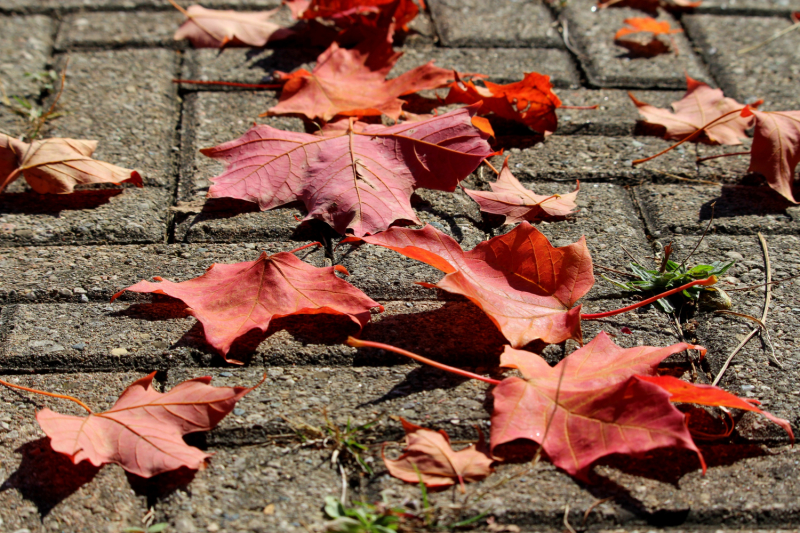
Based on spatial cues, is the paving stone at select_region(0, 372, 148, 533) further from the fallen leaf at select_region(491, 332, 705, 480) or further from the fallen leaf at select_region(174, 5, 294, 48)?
the fallen leaf at select_region(174, 5, 294, 48)

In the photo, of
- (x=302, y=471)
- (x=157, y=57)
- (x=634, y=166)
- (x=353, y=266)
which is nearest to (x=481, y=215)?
(x=353, y=266)

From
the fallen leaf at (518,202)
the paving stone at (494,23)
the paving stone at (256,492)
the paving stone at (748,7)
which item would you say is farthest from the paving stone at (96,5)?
the paving stone at (256,492)

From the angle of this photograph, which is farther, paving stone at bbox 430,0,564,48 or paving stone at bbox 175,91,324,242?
paving stone at bbox 430,0,564,48

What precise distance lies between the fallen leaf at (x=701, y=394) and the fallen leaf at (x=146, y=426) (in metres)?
0.65

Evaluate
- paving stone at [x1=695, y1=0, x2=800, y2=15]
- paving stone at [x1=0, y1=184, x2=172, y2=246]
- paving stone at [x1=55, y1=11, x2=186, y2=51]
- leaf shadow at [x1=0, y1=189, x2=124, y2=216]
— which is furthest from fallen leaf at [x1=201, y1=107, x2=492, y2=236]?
paving stone at [x1=695, y1=0, x2=800, y2=15]

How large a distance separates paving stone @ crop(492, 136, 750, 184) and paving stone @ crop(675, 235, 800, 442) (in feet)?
0.88

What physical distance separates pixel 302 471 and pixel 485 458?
0.91 ft

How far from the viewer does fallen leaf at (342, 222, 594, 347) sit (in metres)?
1.16

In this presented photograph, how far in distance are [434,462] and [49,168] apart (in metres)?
1.12

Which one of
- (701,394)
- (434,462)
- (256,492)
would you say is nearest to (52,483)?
(256,492)

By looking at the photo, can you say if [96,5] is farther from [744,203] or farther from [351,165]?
[744,203]

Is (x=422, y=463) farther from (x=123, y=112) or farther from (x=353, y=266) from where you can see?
(x=123, y=112)

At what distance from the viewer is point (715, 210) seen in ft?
5.22

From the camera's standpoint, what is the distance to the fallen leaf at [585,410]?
0.95 m
